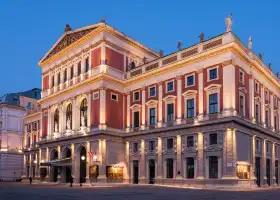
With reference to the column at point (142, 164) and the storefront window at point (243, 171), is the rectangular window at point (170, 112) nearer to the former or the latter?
the column at point (142, 164)

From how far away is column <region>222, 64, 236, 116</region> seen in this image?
134ft

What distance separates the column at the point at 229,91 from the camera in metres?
40.8

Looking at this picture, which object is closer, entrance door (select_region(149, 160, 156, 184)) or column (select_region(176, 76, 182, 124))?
column (select_region(176, 76, 182, 124))

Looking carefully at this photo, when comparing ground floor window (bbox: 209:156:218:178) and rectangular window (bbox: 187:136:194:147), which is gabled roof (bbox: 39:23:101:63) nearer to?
rectangular window (bbox: 187:136:194:147)

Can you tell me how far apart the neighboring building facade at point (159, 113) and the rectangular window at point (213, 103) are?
12cm

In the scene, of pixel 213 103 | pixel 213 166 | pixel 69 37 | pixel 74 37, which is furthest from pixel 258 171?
pixel 69 37

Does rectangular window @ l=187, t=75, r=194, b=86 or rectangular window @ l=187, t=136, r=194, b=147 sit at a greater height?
rectangular window @ l=187, t=75, r=194, b=86

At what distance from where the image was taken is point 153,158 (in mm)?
49344

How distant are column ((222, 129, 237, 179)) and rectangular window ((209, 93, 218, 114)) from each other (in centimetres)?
372

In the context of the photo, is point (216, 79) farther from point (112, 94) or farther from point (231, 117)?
point (112, 94)

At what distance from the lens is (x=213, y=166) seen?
41.8 metres

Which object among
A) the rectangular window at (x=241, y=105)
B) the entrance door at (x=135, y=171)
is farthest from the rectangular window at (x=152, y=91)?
the rectangular window at (x=241, y=105)

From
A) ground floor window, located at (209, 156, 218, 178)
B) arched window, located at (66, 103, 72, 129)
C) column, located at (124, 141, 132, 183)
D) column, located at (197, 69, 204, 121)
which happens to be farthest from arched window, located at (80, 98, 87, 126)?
ground floor window, located at (209, 156, 218, 178)

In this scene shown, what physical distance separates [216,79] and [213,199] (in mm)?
21707
